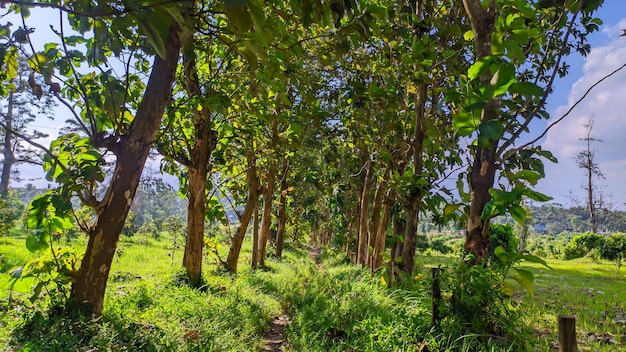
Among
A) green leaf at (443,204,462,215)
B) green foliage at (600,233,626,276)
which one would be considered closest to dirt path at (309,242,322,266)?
green foliage at (600,233,626,276)

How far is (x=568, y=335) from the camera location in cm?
214

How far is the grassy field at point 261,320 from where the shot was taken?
302 centimetres

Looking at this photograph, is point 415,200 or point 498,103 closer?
point 498,103

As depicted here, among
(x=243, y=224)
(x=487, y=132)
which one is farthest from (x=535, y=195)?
(x=243, y=224)

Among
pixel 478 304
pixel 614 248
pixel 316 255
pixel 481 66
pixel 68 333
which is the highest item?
pixel 481 66

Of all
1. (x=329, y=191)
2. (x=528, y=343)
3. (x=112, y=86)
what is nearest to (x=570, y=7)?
(x=528, y=343)

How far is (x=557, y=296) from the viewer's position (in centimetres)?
781

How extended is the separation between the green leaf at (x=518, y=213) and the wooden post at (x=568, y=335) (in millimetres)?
599

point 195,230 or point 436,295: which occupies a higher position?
point 195,230

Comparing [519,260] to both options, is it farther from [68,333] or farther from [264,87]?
[68,333]

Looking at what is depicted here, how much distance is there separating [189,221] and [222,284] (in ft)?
5.01

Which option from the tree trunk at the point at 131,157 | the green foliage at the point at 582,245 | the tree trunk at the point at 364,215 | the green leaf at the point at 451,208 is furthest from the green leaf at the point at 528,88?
the green foliage at the point at 582,245

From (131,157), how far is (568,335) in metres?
3.01

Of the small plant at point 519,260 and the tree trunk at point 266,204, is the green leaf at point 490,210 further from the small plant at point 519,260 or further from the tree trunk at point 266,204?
the tree trunk at point 266,204
